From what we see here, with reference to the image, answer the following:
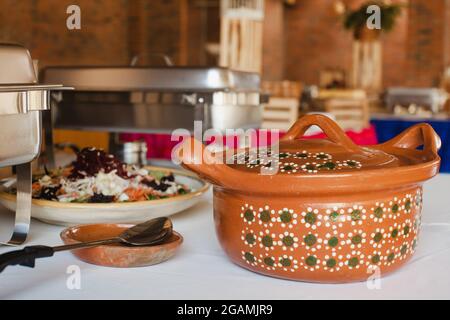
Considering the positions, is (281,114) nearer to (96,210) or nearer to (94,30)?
(96,210)

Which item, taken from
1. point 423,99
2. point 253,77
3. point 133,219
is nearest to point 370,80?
point 423,99

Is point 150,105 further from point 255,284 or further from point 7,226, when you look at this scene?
point 255,284

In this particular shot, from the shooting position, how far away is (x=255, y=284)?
650 millimetres

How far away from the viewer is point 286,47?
10117mm

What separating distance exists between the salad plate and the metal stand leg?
31 millimetres

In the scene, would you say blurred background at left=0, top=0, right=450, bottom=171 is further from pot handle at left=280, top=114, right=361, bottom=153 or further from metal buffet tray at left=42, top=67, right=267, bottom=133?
→ pot handle at left=280, top=114, right=361, bottom=153

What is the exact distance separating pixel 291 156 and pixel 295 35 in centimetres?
959

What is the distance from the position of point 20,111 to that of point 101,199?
0.19m

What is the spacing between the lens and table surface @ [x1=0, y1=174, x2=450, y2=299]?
61 centimetres

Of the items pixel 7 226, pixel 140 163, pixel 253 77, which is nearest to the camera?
pixel 7 226

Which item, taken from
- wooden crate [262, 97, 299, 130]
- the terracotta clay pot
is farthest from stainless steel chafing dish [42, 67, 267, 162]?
wooden crate [262, 97, 299, 130]

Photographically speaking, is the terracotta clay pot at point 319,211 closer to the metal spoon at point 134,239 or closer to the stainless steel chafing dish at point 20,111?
the metal spoon at point 134,239

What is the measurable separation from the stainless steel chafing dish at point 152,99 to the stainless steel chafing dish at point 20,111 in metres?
0.66

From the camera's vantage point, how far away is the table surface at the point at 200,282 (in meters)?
0.61
